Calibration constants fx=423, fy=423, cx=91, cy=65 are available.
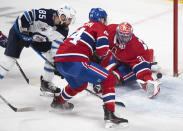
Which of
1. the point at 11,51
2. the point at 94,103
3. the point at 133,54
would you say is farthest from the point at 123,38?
the point at 11,51

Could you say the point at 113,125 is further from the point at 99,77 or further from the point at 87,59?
the point at 87,59

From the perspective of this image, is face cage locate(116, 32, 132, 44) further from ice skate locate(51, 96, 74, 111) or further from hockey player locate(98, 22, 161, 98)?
ice skate locate(51, 96, 74, 111)

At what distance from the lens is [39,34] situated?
3.60 meters

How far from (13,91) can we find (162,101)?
1.30 metres

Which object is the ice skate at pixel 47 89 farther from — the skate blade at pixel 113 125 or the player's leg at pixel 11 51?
the skate blade at pixel 113 125

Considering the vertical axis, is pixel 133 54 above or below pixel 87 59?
below

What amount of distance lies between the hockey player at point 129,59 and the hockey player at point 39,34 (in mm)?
465

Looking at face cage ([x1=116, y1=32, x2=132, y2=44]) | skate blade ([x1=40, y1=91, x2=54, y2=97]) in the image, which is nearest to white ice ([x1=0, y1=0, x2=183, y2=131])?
skate blade ([x1=40, y1=91, x2=54, y2=97])

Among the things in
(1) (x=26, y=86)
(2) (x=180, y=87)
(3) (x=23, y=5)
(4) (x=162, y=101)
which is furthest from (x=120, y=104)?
(3) (x=23, y=5)

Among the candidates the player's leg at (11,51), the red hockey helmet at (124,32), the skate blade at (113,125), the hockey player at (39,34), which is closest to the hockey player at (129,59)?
the red hockey helmet at (124,32)

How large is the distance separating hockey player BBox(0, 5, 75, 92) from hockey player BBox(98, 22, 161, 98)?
465mm

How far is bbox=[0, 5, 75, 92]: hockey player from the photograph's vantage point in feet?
11.5

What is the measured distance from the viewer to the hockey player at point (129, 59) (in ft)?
11.7

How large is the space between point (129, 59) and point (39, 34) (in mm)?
822
